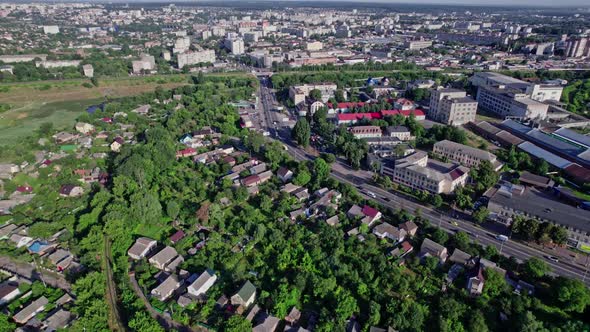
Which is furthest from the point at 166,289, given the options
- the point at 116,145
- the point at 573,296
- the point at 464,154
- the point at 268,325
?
the point at 464,154

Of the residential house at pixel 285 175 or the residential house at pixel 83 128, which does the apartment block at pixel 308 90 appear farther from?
the residential house at pixel 83 128

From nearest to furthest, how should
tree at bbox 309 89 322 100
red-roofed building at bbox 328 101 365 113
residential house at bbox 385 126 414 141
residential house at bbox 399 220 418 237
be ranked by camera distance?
residential house at bbox 399 220 418 237, residential house at bbox 385 126 414 141, red-roofed building at bbox 328 101 365 113, tree at bbox 309 89 322 100

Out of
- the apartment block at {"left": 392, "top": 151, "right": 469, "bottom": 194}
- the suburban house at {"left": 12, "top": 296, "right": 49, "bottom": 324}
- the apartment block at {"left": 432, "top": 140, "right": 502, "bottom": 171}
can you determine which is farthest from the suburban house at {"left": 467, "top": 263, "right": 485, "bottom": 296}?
the suburban house at {"left": 12, "top": 296, "right": 49, "bottom": 324}

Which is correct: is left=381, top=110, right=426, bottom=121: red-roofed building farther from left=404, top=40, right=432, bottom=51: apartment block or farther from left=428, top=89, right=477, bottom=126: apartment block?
left=404, top=40, right=432, bottom=51: apartment block

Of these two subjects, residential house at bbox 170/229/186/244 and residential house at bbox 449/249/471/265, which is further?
residential house at bbox 170/229/186/244

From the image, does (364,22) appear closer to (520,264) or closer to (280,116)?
(280,116)

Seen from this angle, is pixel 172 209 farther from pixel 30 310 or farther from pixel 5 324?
pixel 5 324

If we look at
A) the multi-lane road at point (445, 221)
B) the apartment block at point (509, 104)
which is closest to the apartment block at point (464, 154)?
the multi-lane road at point (445, 221)
